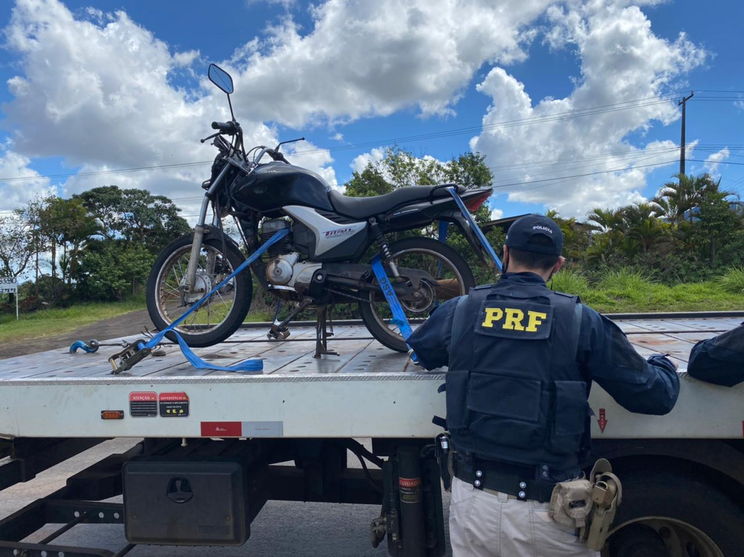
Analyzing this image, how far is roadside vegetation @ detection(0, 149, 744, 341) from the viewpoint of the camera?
41.0 feet

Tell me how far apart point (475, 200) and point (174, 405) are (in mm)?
1967

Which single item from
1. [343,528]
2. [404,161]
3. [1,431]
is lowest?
[343,528]

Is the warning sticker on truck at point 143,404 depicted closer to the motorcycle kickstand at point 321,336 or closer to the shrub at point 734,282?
the motorcycle kickstand at point 321,336

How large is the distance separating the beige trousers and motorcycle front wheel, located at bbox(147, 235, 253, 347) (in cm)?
202

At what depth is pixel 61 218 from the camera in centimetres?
2256

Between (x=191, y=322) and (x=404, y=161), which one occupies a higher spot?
(x=404, y=161)

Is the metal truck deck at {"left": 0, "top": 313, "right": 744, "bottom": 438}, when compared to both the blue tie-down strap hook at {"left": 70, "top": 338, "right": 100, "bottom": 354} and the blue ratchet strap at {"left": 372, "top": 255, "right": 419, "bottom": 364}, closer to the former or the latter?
the blue ratchet strap at {"left": 372, "top": 255, "right": 419, "bottom": 364}

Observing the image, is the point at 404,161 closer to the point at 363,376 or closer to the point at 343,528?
the point at 343,528

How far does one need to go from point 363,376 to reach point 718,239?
16210 millimetres

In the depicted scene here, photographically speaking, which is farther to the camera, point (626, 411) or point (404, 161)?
point (404, 161)

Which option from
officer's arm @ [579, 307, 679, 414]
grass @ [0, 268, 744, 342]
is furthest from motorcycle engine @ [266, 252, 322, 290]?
grass @ [0, 268, 744, 342]

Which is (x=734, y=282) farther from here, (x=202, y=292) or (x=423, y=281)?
(x=202, y=292)

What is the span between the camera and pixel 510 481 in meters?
1.81

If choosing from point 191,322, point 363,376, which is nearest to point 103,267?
point 191,322
